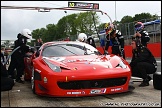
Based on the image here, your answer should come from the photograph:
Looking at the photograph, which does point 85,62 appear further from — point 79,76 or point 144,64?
point 144,64

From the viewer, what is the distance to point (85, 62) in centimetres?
525

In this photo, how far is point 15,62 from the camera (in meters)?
7.95

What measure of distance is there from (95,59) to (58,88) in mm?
1196

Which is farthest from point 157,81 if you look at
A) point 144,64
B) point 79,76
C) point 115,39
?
point 115,39

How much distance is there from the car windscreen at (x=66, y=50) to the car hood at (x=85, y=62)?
0.41 m

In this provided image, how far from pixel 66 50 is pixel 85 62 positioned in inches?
41.6

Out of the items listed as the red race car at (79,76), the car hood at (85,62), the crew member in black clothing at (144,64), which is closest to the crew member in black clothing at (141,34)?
the crew member in black clothing at (144,64)

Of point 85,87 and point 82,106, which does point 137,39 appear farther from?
point 82,106

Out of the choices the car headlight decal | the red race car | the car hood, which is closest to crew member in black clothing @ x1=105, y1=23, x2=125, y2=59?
the car hood

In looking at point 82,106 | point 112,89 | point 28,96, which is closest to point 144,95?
point 112,89

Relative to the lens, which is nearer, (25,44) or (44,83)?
(44,83)

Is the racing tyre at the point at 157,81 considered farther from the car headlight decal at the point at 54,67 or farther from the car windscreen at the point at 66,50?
the car headlight decal at the point at 54,67

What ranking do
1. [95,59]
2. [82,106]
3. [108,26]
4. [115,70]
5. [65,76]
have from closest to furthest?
[82,106] → [65,76] → [115,70] → [95,59] → [108,26]

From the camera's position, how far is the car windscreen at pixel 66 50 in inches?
237
